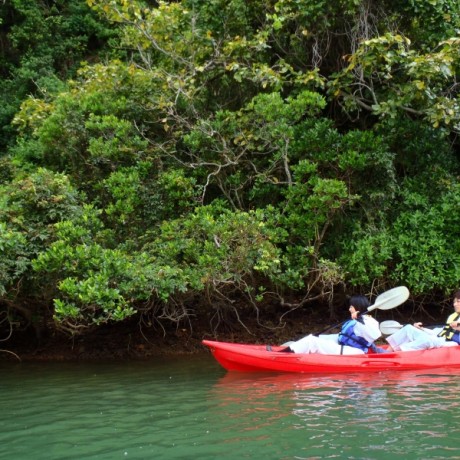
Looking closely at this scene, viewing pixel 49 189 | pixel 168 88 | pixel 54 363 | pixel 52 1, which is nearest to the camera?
pixel 49 189

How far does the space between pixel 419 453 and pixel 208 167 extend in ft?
22.1

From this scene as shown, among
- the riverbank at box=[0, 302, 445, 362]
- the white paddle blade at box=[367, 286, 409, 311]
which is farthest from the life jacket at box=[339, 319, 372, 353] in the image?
the riverbank at box=[0, 302, 445, 362]

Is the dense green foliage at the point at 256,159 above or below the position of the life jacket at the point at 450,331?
above

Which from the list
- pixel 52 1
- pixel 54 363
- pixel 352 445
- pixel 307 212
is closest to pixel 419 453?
pixel 352 445

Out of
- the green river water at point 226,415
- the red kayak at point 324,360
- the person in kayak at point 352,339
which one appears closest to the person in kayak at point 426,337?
the red kayak at point 324,360

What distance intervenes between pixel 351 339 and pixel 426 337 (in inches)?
39.0

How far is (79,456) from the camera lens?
15.4ft

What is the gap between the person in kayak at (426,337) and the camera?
8.40 metres

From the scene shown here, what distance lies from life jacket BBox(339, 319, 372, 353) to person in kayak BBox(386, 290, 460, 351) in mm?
565

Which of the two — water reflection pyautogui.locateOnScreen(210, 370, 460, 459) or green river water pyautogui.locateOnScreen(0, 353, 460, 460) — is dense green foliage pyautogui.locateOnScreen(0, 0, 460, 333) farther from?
water reflection pyautogui.locateOnScreen(210, 370, 460, 459)

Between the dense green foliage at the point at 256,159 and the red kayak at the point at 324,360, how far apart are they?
1206mm

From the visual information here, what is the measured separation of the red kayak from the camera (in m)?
7.95

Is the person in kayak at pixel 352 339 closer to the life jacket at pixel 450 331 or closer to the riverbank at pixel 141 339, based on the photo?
the life jacket at pixel 450 331

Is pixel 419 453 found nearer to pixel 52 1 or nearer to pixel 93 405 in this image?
pixel 93 405
